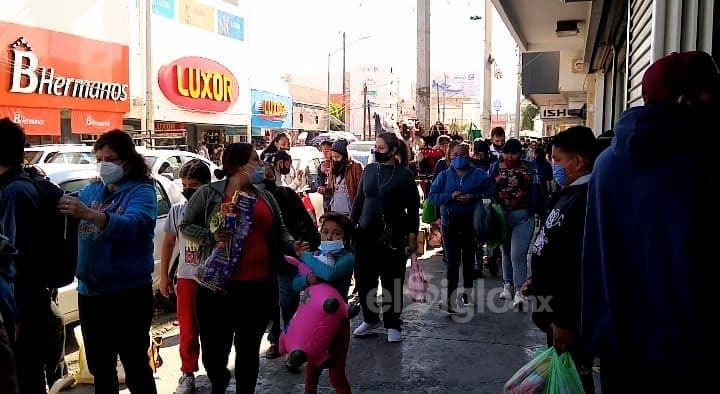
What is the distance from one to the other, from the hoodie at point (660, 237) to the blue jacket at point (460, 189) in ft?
15.6

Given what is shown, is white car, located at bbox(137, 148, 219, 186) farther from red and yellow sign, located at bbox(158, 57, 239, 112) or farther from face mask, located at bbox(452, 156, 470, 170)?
red and yellow sign, located at bbox(158, 57, 239, 112)

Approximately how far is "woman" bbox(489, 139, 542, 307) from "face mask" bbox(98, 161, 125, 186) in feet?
14.2

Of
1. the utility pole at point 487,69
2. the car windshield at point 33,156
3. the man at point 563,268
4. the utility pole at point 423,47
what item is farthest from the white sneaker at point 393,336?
the utility pole at point 487,69

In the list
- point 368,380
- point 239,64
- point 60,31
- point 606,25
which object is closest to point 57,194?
point 368,380

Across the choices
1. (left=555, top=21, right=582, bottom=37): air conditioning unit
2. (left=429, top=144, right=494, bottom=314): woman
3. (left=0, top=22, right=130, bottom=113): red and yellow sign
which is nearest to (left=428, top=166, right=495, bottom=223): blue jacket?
(left=429, top=144, right=494, bottom=314): woman

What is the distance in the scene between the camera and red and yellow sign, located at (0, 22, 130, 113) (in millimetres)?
19375

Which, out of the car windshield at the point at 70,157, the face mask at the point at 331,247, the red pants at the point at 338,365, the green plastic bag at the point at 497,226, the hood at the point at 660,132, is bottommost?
the red pants at the point at 338,365

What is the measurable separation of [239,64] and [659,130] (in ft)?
103

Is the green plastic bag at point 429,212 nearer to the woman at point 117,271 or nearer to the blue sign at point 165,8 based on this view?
the woman at point 117,271

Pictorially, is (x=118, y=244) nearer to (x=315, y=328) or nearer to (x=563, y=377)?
(x=315, y=328)

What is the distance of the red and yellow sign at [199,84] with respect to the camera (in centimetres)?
2695

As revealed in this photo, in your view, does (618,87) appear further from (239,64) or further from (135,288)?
(239,64)

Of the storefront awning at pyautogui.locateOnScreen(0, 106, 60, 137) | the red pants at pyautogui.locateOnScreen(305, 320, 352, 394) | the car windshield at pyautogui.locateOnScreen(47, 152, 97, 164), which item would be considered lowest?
the red pants at pyautogui.locateOnScreen(305, 320, 352, 394)

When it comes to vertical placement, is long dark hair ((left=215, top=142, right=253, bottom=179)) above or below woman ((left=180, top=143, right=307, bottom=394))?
above
